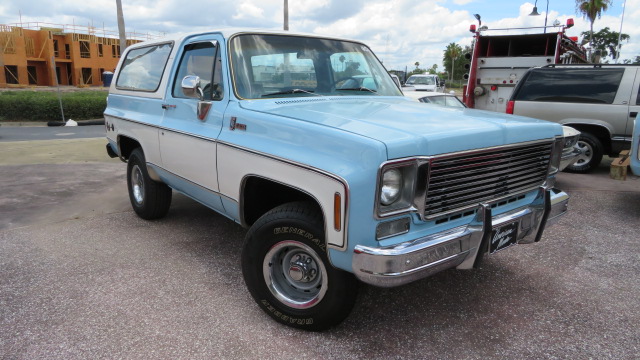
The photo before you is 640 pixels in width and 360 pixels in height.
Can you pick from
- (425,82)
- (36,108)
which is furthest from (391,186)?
(425,82)

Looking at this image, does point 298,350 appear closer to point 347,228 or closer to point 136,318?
point 347,228

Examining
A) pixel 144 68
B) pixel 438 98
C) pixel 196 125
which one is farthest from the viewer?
pixel 438 98

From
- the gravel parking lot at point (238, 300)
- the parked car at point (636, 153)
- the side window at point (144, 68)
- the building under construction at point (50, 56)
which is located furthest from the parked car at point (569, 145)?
the building under construction at point (50, 56)

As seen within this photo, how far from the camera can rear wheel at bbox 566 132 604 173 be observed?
24.4 feet

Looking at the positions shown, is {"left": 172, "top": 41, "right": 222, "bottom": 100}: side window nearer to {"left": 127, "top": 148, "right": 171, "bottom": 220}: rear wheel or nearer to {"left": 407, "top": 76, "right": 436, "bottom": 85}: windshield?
{"left": 127, "top": 148, "right": 171, "bottom": 220}: rear wheel

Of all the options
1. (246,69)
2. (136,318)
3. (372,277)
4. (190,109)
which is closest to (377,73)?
(246,69)

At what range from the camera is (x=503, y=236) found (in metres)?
2.77

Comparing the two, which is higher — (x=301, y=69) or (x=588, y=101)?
(x=301, y=69)

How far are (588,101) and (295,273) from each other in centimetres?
663

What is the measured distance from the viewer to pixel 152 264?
3912 mm

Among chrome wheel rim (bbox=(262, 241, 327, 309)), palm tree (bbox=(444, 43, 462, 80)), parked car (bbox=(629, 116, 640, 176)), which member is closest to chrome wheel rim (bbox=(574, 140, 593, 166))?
parked car (bbox=(629, 116, 640, 176))

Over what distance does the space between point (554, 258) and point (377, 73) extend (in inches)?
92.0

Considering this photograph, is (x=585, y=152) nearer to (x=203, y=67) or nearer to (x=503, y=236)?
(x=503, y=236)

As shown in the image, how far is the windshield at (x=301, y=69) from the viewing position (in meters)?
3.44
